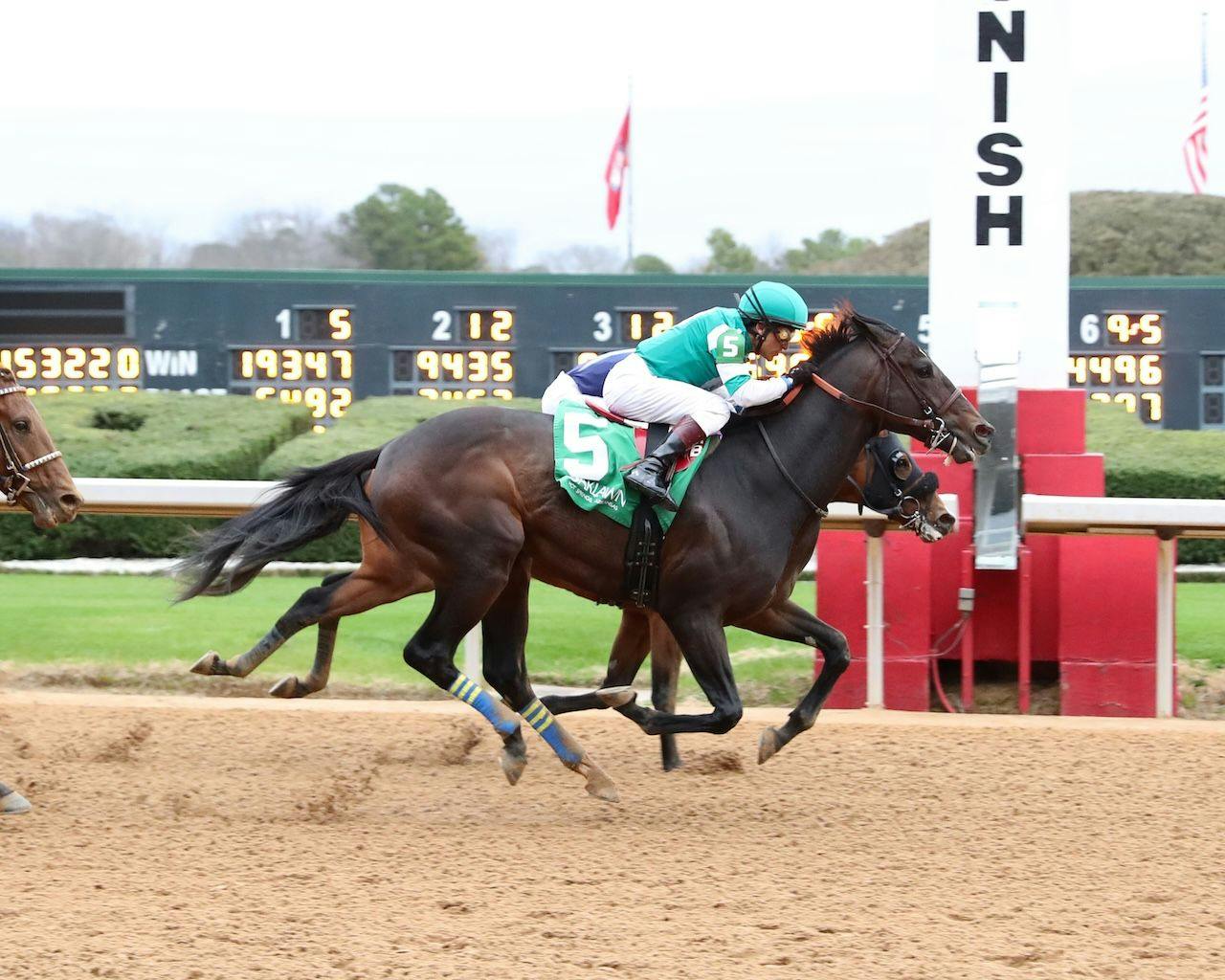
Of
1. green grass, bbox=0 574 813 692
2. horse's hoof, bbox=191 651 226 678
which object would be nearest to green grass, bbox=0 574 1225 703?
green grass, bbox=0 574 813 692

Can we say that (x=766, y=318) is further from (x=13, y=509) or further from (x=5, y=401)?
(x=13, y=509)

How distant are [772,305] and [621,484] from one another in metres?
0.76

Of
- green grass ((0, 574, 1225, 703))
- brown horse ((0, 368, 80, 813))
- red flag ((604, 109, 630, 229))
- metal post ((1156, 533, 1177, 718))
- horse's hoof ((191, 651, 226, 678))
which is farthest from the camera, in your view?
red flag ((604, 109, 630, 229))

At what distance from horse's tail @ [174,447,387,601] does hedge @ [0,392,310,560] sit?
4.39 m

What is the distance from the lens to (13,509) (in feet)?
23.0

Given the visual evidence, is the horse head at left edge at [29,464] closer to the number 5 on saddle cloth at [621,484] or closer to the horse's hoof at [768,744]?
the number 5 on saddle cloth at [621,484]

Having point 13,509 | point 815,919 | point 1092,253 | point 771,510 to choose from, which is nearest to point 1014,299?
point 771,510

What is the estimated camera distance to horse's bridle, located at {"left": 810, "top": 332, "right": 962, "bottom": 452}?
5145 millimetres

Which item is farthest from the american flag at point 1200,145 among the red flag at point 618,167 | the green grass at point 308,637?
the green grass at point 308,637

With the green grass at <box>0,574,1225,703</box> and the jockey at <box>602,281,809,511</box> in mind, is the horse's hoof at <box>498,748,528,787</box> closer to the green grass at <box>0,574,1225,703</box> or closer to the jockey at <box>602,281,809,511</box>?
the jockey at <box>602,281,809,511</box>

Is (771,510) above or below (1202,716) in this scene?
above

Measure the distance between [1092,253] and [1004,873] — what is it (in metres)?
26.8

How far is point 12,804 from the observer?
190 inches

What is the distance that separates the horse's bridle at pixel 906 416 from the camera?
514cm
